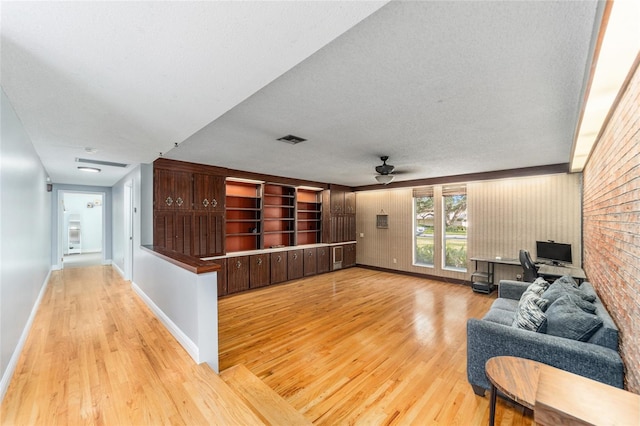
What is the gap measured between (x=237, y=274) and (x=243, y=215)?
1404 mm

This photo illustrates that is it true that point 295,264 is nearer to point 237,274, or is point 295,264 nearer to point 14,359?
point 237,274

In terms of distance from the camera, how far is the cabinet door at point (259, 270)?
569 centimetres

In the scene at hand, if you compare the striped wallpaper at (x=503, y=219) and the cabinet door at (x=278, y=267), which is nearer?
the striped wallpaper at (x=503, y=219)

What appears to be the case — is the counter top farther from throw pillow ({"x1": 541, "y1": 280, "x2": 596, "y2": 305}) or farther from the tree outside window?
throw pillow ({"x1": 541, "y1": 280, "x2": 596, "y2": 305})

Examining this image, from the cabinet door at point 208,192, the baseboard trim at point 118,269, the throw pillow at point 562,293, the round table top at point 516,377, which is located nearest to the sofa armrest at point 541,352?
the round table top at point 516,377

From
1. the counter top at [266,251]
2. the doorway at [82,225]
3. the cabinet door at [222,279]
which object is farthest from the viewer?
the doorway at [82,225]

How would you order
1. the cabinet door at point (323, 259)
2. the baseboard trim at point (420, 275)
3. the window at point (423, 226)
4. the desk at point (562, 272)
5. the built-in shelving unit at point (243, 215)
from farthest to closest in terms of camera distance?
the cabinet door at point (323, 259) < the window at point (423, 226) < the baseboard trim at point (420, 275) < the built-in shelving unit at point (243, 215) < the desk at point (562, 272)

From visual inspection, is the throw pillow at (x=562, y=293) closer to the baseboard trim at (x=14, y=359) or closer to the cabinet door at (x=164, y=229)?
the baseboard trim at (x=14, y=359)

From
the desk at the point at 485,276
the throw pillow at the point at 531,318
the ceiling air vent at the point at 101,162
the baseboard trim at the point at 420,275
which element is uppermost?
the ceiling air vent at the point at 101,162

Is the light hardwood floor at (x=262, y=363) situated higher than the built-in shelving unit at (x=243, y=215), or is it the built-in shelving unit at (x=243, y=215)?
the built-in shelving unit at (x=243, y=215)

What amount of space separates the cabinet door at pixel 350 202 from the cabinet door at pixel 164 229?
477cm

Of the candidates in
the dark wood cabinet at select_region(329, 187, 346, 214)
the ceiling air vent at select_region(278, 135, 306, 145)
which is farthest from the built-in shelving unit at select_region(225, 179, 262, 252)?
the ceiling air vent at select_region(278, 135, 306, 145)

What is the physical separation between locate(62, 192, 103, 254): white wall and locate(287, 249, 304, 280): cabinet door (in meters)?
8.59

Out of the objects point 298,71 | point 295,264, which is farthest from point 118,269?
point 298,71
